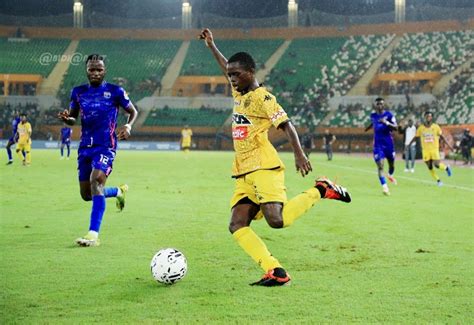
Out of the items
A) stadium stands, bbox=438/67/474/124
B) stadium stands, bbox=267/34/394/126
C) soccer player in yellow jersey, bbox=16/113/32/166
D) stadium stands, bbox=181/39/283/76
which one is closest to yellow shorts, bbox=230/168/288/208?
soccer player in yellow jersey, bbox=16/113/32/166

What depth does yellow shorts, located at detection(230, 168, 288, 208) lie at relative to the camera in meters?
5.60

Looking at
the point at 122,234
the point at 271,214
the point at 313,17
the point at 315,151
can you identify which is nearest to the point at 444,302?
the point at 271,214

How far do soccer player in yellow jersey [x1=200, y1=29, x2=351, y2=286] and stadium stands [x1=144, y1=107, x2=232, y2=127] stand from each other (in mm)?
49179

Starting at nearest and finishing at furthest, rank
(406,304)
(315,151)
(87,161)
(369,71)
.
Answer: (406,304)
(87,161)
(315,151)
(369,71)

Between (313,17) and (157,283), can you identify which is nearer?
(157,283)

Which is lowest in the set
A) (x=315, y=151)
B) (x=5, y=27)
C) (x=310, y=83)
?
(x=315, y=151)

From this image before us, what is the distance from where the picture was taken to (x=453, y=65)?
53625 mm

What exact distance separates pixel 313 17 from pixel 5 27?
32.0m

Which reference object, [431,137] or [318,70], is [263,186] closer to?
[431,137]

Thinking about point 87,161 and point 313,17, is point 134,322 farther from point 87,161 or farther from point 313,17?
point 313,17

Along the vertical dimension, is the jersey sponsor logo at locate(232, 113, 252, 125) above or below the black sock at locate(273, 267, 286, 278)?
above

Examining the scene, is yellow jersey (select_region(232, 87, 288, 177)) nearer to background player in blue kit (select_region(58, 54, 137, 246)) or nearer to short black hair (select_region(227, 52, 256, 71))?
short black hair (select_region(227, 52, 256, 71))

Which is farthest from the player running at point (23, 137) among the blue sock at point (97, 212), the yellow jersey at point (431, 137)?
the blue sock at point (97, 212)

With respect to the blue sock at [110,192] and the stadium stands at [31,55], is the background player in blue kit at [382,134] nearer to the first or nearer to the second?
→ the blue sock at [110,192]
